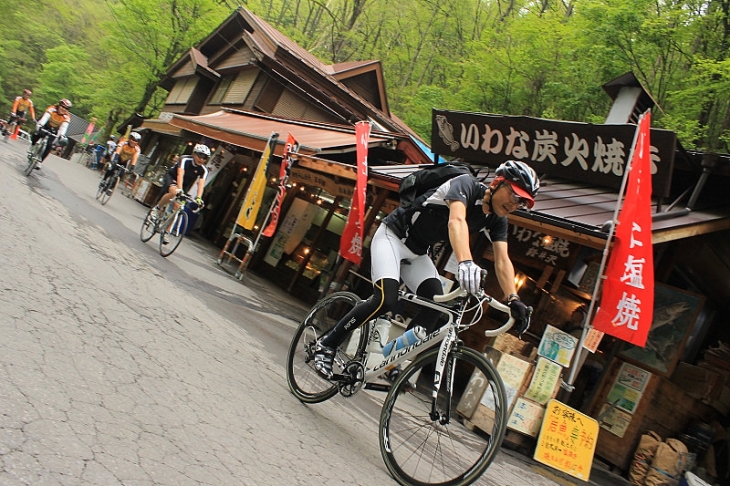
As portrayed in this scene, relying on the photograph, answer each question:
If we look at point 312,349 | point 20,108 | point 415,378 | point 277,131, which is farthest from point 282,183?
point 20,108

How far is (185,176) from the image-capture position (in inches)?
372

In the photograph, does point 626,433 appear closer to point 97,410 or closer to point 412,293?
point 412,293

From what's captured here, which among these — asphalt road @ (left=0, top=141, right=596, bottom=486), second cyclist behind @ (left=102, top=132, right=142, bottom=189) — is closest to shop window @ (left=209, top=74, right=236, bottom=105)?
second cyclist behind @ (left=102, top=132, right=142, bottom=189)

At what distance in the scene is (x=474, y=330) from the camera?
9.31m

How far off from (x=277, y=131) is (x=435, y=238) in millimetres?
11813

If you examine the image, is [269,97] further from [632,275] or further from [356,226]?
[632,275]

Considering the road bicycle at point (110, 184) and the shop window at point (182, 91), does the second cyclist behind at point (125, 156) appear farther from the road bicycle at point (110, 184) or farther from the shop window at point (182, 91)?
the shop window at point (182, 91)

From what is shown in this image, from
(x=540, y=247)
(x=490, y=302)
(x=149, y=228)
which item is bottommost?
(x=149, y=228)

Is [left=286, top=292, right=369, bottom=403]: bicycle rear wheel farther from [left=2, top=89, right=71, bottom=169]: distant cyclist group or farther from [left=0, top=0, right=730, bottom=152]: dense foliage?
[left=0, top=0, right=730, bottom=152]: dense foliage

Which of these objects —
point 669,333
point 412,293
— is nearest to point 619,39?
point 669,333

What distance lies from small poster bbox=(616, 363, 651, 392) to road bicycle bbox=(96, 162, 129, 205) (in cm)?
1184

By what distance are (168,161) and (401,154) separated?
53.2ft

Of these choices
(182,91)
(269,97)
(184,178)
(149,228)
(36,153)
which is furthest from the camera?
(182,91)

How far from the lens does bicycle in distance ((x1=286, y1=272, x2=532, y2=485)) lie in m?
3.13
